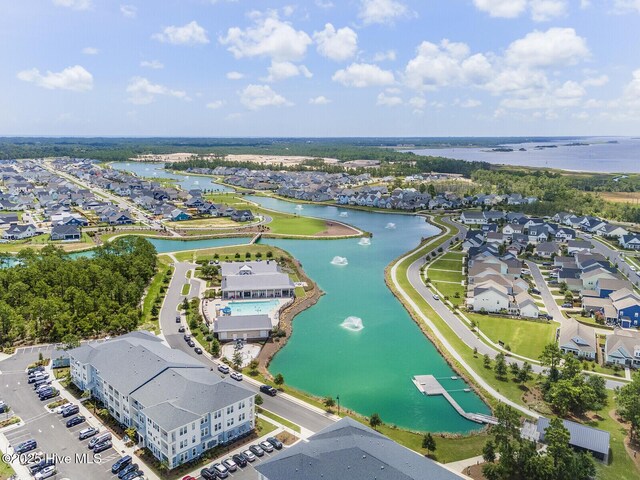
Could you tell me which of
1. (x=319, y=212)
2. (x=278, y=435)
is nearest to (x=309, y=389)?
(x=278, y=435)

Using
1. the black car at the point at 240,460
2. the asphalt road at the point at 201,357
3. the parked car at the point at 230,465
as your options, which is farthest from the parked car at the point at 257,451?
the asphalt road at the point at 201,357

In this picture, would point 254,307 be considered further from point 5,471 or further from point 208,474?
point 5,471

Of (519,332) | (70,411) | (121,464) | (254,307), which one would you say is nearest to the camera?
(121,464)

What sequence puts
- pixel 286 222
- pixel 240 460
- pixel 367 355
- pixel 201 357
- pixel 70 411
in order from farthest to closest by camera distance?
pixel 286 222, pixel 367 355, pixel 201 357, pixel 70 411, pixel 240 460

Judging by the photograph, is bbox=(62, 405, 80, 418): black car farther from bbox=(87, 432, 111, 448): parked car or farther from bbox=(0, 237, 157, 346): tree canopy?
bbox=(0, 237, 157, 346): tree canopy

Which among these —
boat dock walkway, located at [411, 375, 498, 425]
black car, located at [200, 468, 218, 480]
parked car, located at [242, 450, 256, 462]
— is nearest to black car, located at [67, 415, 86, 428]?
black car, located at [200, 468, 218, 480]

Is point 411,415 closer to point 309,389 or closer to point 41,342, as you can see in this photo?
point 309,389

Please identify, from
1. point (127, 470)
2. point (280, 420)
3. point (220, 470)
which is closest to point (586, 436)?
point (280, 420)
